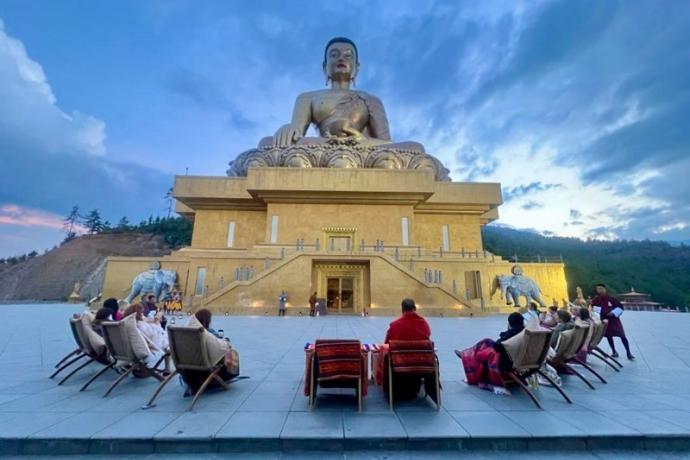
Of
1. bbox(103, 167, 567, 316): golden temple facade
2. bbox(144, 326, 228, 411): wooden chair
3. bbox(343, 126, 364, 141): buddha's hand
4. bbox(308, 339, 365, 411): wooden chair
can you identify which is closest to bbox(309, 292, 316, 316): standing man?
bbox(103, 167, 567, 316): golden temple facade

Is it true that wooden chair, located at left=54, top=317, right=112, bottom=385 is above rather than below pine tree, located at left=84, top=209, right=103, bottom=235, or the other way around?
Answer: below

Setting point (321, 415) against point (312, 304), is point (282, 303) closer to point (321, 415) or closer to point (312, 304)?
point (312, 304)

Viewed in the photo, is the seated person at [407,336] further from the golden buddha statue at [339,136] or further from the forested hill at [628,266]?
the forested hill at [628,266]

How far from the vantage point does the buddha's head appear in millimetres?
23156

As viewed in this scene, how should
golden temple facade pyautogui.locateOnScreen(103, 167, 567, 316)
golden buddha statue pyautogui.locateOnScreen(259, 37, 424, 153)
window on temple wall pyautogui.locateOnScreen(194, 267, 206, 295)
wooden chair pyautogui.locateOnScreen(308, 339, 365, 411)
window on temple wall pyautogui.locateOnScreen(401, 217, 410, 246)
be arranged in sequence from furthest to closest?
golden buddha statue pyautogui.locateOnScreen(259, 37, 424, 153)
window on temple wall pyautogui.locateOnScreen(401, 217, 410, 246)
window on temple wall pyautogui.locateOnScreen(194, 267, 206, 295)
golden temple facade pyautogui.locateOnScreen(103, 167, 567, 316)
wooden chair pyautogui.locateOnScreen(308, 339, 365, 411)

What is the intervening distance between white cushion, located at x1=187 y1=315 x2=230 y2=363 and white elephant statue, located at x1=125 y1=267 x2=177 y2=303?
41.3 feet

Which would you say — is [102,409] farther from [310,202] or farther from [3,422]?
[310,202]

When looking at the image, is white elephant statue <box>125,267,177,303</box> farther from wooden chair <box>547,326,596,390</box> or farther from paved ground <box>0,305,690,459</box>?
wooden chair <box>547,326,596,390</box>

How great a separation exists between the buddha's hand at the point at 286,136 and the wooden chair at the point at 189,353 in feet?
59.5

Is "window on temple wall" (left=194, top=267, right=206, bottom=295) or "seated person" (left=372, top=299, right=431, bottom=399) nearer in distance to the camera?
"seated person" (left=372, top=299, right=431, bottom=399)

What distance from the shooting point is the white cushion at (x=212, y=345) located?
3033mm

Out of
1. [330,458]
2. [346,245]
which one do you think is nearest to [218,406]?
[330,458]

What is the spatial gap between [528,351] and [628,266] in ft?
169

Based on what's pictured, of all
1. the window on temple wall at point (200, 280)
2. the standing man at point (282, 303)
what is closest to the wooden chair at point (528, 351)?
the standing man at point (282, 303)
